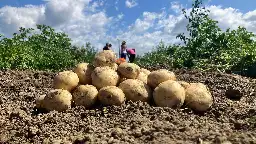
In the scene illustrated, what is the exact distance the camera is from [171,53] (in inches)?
619

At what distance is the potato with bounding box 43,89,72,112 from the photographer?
4.95 meters

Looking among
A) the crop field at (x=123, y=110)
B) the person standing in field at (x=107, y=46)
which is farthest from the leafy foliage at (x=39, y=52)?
the crop field at (x=123, y=110)

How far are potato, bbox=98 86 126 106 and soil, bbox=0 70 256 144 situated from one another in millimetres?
83

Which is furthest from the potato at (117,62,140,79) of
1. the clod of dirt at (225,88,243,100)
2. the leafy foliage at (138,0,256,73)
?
the leafy foliage at (138,0,256,73)

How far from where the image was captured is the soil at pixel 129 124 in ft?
11.6

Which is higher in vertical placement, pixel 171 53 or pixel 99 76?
pixel 171 53

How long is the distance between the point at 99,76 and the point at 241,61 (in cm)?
695

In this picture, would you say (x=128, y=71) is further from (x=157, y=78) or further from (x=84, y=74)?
(x=84, y=74)

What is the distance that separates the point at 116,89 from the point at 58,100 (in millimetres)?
639

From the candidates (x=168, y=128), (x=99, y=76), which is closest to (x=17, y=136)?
(x=99, y=76)

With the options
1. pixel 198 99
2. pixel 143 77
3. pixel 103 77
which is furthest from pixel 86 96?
pixel 198 99

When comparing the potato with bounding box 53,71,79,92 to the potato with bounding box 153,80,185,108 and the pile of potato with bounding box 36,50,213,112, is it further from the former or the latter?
the potato with bounding box 153,80,185,108

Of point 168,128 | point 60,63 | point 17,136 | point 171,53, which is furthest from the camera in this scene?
point 171,53

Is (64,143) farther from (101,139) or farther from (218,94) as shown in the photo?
(218,94)
